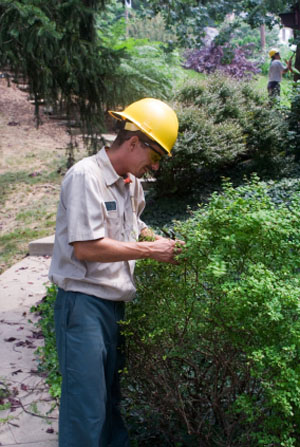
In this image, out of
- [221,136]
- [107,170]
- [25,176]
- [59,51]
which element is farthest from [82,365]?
[25,176]

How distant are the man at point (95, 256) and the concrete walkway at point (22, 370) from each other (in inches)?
40.5

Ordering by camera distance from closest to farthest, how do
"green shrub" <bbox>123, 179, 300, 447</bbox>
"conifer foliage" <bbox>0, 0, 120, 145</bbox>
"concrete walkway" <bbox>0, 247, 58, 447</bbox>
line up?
"green shrub" <bbox>123, 179, 300, 447</bbox>, "concrete walkway" <bbox>0, 247, 58, 447</bbox>, "conifer foliage" <bbox>0, 0, 120, 145</bbox>

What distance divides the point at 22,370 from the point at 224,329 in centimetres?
266

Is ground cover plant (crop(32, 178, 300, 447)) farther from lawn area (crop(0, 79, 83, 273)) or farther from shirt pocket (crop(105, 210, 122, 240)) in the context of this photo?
lawn area (crop(0, 79, 83, 273))

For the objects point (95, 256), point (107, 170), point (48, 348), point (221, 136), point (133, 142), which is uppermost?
point (133, 142)

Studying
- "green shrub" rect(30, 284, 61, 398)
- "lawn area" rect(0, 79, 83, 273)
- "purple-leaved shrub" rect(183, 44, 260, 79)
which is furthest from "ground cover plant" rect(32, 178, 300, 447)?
"purple-leaved shrub" rect(183, 44, 260, 79)

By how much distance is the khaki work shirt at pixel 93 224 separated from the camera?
8.25ft

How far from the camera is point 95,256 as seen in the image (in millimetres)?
2535

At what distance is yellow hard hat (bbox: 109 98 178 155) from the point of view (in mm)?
2660

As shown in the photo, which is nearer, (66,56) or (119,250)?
(119,250)

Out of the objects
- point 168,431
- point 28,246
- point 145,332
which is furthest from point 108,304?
point 28,246

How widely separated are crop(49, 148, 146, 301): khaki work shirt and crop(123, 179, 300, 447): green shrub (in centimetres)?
20

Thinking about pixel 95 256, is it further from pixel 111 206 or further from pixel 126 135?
pixel 126 135

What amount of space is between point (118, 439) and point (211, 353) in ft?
2.93
